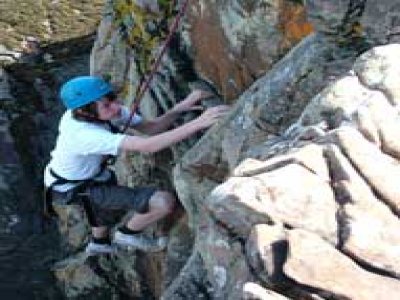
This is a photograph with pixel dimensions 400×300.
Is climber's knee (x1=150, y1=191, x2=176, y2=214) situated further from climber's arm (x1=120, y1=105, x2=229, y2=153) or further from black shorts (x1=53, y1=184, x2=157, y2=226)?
climber's arm (x1=120, y1=105, x2=229, y2=153)

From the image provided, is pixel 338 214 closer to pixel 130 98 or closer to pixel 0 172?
pixel 130 98

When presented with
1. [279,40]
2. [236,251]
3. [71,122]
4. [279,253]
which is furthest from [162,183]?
[279,253]

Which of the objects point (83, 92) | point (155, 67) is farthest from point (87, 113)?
point (155, 67)

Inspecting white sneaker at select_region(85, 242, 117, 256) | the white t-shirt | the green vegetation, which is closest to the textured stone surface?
the white t-shirt

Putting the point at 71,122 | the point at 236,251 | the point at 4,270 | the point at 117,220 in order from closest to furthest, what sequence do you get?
the point at 236,251 < the point at 71,122 < the point at 117,220 < the point at 4,270

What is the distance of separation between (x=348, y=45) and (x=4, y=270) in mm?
9538

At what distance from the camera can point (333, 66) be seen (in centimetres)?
951

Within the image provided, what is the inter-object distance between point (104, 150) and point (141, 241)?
2.18 m

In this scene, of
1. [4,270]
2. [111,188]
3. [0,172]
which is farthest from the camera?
[0,172]

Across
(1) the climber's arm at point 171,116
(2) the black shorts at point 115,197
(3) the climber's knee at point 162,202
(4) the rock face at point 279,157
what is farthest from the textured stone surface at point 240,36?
(2) the black shorts at point 115,197

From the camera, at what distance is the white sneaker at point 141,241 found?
13016mm

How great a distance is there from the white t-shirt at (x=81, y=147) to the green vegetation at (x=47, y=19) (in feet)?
42.6

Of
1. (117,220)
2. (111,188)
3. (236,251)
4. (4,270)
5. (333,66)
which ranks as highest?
(333,66)

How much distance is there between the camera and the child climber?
11016 millimetres
